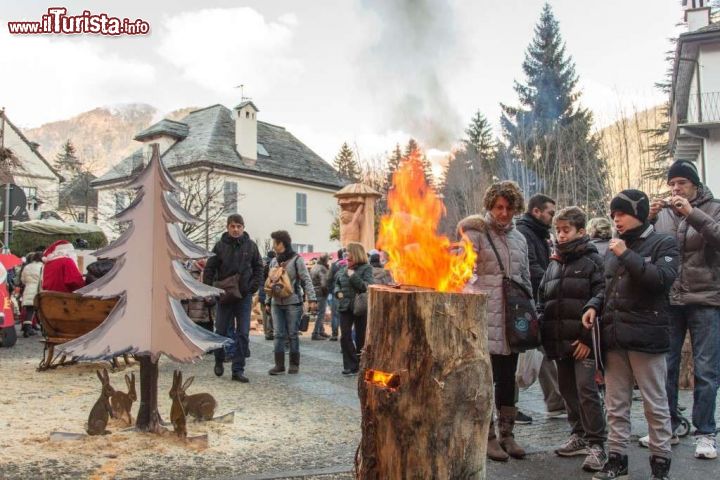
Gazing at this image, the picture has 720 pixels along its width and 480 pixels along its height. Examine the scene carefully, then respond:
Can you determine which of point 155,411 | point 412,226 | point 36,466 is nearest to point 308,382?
point 155,411

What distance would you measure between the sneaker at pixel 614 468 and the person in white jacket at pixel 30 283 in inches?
496

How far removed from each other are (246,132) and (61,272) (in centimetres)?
2918

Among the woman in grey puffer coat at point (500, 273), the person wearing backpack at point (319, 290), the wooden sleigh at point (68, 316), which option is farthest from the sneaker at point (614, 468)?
the person wearing backpack at point (319, 290)

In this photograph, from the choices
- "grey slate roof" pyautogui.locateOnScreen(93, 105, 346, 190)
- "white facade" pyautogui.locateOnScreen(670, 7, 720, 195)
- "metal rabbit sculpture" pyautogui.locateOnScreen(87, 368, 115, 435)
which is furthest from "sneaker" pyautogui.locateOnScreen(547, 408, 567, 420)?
"grey slate roof" pyautogui.locateOnScreen(93, 105, 346, 190)

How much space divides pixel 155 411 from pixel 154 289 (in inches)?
45.1

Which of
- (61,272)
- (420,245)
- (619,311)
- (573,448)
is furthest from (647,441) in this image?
(61,272)

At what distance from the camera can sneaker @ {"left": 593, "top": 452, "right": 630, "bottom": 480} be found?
4.41 meters

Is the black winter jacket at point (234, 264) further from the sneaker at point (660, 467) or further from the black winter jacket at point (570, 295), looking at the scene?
the sneaker at point (660, 467)

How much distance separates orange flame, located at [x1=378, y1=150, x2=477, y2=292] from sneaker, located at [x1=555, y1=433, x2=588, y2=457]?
1883 millimetres

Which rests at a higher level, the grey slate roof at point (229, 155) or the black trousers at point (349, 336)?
the grey slate roof at point (229, 155)

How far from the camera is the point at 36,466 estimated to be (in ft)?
15.3

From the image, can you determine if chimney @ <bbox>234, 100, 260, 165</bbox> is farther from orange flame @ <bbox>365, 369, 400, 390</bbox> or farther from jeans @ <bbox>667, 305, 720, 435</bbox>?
orange flame @ <bbox>365, 369, 400, 390</bbox>

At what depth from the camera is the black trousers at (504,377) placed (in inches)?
198

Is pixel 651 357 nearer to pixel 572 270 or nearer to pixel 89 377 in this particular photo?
pixel 572 270
